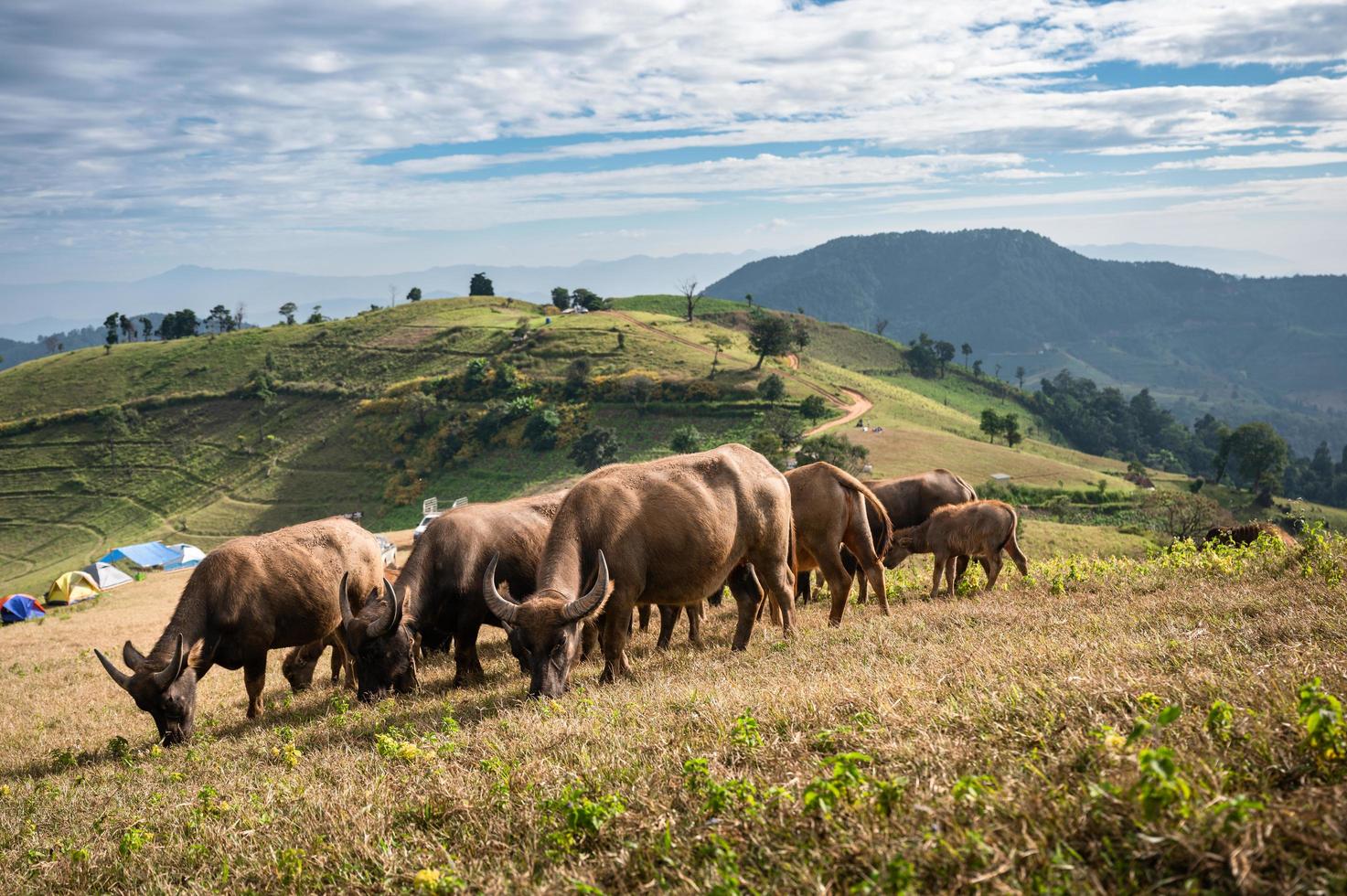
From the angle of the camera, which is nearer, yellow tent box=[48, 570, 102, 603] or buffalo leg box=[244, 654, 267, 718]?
buffalo leg box=[244, 654, 267, 718]

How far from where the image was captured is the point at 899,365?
17225 cm

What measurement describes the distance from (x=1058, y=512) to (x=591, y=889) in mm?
79055

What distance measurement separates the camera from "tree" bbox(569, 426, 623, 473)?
3383 inches

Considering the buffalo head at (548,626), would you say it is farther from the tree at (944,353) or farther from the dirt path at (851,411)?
the tree at (944,353)

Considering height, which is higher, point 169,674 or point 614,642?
point 614,642

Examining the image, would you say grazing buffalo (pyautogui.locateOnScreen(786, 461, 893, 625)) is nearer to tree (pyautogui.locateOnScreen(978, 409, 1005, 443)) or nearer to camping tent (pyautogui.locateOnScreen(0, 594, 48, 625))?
camping tent (pyautogui.locateOnScreen(0, 594, 48, 625))

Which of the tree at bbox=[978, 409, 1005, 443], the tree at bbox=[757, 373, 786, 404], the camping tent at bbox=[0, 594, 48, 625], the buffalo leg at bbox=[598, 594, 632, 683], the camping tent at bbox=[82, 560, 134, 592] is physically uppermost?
the buffalo leg at bbox=[598, 594, 632, 683]

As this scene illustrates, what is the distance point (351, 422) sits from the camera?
110938 mm

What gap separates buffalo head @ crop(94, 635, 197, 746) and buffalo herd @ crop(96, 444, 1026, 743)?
2 centimetres

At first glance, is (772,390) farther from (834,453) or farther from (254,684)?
(254,684)

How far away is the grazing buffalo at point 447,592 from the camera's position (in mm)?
12039

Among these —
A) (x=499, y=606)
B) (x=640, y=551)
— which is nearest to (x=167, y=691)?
(x=499, y=606)

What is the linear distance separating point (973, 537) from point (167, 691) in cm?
1532

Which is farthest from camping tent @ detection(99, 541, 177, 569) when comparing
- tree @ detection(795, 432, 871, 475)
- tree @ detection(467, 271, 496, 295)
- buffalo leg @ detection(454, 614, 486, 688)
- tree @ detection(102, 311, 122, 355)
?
tree @ detection(467, 271, 496, 295)
